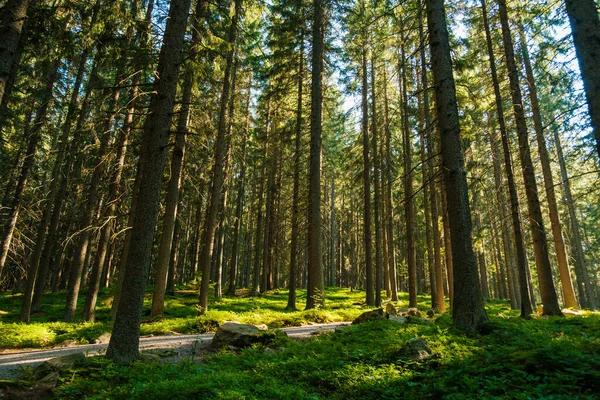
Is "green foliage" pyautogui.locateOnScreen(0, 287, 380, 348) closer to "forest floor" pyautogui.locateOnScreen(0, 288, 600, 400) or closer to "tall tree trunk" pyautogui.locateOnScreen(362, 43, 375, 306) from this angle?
"tall tree trunk" pyautogui.locateOnScreen(362, 43, 375, 306)

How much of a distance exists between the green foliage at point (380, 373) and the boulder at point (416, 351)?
0.18 m

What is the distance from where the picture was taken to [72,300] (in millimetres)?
12273

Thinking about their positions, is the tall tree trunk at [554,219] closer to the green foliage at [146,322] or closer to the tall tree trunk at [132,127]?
the green foliage at [146,322]

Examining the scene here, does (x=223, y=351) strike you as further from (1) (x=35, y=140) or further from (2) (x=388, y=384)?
(1) (x=35, y=140)

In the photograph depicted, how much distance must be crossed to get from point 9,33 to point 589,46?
11134 mm

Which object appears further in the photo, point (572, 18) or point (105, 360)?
point (572, 18)

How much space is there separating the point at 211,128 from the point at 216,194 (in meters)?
2.80

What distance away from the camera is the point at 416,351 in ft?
18.4

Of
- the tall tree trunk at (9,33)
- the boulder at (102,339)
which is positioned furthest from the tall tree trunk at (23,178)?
the boulder at (102,339)

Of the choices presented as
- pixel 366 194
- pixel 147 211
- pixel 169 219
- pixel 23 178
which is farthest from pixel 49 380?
pixel 366 194

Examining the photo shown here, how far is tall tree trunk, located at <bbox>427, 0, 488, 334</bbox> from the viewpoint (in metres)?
6.79

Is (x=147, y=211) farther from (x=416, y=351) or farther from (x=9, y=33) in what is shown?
(x=416, y=351)

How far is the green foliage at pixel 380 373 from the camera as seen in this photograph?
4086mm

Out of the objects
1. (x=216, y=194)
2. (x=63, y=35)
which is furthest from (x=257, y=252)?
(x=63, y=35)
